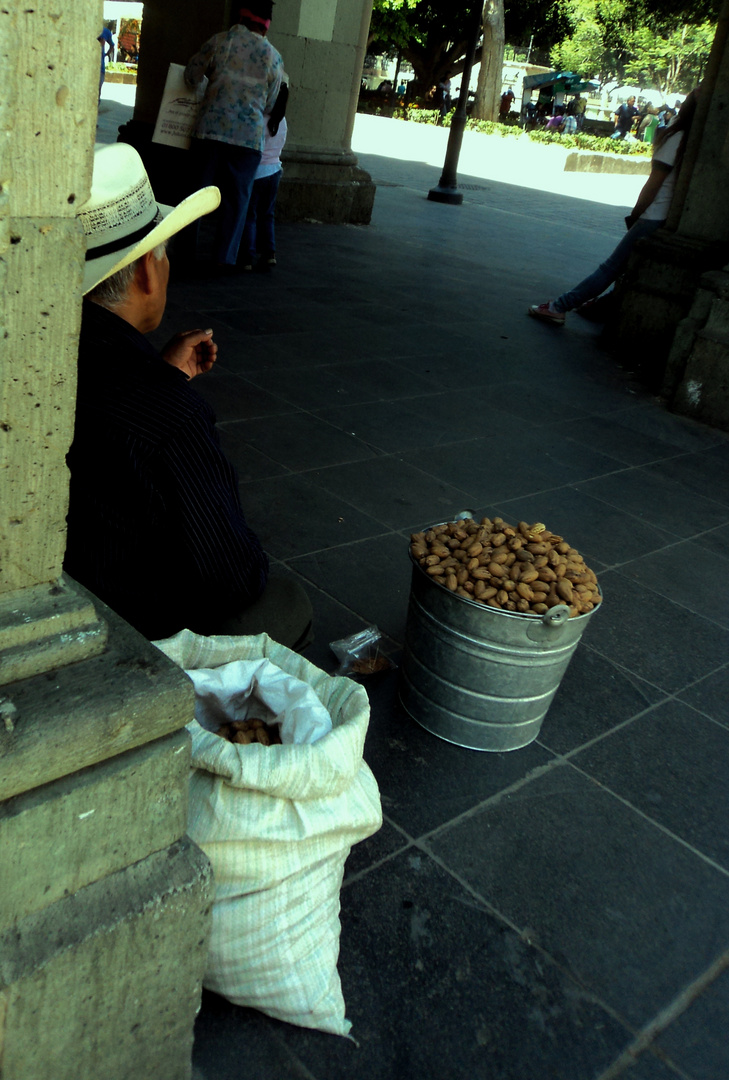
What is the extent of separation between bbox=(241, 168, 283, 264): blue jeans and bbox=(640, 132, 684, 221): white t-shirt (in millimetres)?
3130

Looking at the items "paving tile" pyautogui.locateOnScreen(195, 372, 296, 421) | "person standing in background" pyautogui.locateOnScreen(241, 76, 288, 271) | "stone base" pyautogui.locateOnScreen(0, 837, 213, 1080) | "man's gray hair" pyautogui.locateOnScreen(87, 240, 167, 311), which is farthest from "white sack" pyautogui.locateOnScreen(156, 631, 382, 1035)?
"person standing in background" pyautogui.locateOnScreen(241, 76, 288, 271)

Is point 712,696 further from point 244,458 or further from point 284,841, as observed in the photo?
point 244,458

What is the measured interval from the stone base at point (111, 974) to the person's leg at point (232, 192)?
693 cm

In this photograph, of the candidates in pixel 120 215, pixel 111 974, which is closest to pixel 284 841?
pixel 111 974

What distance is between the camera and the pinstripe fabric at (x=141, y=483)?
1.96m

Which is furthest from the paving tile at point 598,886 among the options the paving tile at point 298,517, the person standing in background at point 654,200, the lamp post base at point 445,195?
the lamp post base at point 445,195

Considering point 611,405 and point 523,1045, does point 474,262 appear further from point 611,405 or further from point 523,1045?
point 523,1045

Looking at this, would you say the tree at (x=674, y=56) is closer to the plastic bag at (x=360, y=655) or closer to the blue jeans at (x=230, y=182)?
the blue jeans at (x=230, y=182)

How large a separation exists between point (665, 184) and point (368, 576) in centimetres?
535

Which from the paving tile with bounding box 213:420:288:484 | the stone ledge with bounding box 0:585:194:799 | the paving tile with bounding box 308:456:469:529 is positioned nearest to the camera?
the stone ledge with bounding box 0:585:194:799

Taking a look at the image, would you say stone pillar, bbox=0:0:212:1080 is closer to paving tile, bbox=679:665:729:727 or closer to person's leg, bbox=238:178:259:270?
paving tile, bbox=679:665:729:727

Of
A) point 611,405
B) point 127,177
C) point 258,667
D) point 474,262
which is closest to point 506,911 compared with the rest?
point 258,667

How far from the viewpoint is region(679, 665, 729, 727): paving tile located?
3.26 m

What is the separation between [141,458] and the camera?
1.97m
